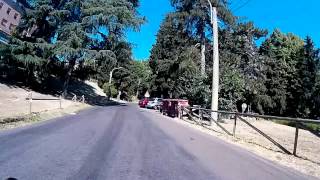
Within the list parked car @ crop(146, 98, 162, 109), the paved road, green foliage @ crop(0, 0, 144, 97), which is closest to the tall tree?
parked car @ crop(146, 98, 162, 109)

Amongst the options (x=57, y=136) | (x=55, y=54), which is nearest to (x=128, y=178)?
(x=57, y=136)

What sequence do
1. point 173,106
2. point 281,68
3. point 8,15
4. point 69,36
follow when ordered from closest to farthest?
point 173,106 < point 69,36 < point 8,15 < point 281,68

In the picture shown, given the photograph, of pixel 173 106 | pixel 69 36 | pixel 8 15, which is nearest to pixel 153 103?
pixel 69 36

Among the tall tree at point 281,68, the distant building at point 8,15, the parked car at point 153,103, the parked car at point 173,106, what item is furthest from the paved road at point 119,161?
the distant building at point 8,15

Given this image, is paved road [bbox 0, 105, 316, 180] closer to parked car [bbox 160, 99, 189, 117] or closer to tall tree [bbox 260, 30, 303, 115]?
parked car [bbox 160, 99, 189, 117]

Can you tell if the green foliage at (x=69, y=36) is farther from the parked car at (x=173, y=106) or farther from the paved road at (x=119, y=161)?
the paved road at (x=119, y=161)

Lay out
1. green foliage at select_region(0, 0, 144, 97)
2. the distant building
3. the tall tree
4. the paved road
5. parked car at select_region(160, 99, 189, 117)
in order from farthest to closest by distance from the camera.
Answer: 1. the distant building
2. the tall tree
3. green foliage at select_region(0, 0, 144, 97)
4. parked car at select_region(160, 99, 189, 117)
5. the paved road

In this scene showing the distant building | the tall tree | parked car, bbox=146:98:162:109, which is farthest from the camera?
the distant building

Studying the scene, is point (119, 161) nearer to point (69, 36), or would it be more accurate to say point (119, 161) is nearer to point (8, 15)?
point (69, 36)

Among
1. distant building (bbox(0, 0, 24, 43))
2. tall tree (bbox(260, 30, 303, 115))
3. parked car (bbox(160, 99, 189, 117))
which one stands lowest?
parked car (bbox(160, 99, 189, 117))

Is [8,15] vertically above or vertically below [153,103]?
above

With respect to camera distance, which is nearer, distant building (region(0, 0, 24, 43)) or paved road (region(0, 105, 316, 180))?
paved road (region(0, 105, 316, 180))

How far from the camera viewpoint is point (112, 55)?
4662cm

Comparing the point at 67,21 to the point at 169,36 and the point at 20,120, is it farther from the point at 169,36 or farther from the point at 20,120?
the point at 20,120
